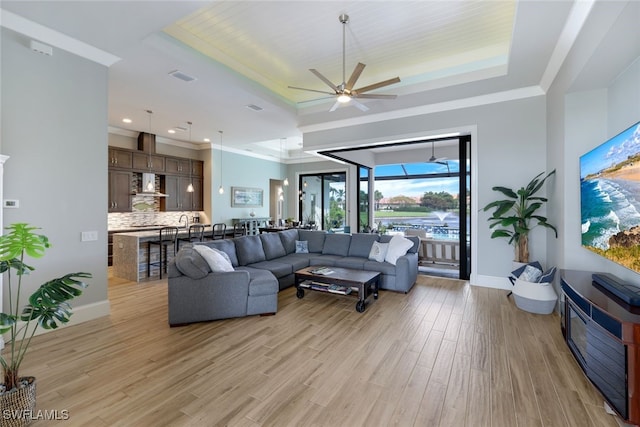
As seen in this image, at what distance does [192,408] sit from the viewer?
6.65 ft

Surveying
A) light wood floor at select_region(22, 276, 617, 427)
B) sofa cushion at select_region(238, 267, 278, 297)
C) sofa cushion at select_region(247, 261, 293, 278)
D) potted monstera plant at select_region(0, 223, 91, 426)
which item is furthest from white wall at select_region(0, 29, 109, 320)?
sofa cushion at select_region(247, 261, 293, 278)

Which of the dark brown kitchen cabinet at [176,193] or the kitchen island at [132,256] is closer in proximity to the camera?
the kitchen island at [132,256]

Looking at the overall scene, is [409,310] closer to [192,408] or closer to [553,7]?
[192,408]

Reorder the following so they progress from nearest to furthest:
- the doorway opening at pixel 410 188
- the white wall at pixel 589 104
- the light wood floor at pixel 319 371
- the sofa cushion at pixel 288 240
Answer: the light wood floor at pixel 319 371 → the white wall at pixel 589 104 → the sofa cushion at pixel 288 240 → the doorway opening at pixel 410 188

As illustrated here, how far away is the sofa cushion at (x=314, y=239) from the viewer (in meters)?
6.11

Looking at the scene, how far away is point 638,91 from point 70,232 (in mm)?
6213

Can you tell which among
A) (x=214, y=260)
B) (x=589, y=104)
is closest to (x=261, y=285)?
(x=214, y=260)

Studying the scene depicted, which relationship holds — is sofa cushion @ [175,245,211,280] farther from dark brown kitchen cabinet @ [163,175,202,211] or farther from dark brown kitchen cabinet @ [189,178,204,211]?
dark brown kitchen cabinet @ [189,178,204,211]

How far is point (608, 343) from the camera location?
197cm

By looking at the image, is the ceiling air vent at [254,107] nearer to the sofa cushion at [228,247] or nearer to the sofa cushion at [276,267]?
the sofa cushion at [228,247]

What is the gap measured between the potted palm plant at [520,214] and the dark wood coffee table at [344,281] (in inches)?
87.8

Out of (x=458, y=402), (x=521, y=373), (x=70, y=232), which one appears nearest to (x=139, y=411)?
(x=458, y=402)

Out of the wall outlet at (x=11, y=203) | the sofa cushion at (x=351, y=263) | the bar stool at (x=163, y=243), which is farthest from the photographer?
the bar stool at (x=163, y=243)

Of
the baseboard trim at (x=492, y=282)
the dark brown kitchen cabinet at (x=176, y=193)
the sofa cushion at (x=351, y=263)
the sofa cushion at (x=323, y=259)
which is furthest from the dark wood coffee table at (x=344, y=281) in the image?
the dark brown kitchen cabinet at (x=176, y=193)
